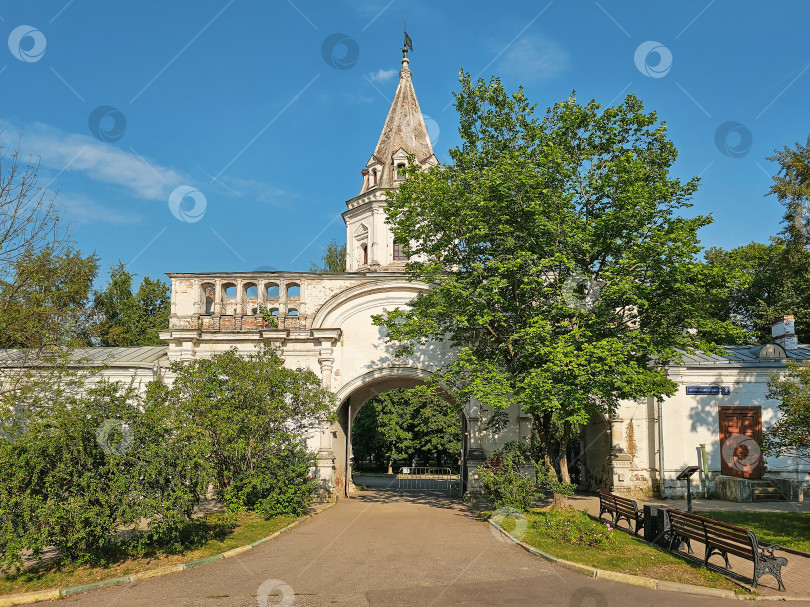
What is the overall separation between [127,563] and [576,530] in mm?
8240

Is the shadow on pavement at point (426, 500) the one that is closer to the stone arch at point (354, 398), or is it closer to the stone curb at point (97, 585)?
the stone arch at point (354, 398)

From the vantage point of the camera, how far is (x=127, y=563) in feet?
35.3

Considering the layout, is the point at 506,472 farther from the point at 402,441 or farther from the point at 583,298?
the point at 402,441

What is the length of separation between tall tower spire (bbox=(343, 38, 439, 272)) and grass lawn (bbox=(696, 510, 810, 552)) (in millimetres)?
14160

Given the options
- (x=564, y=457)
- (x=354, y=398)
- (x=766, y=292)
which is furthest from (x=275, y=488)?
(x=766, y=292)

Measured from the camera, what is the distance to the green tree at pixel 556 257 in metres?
14.9

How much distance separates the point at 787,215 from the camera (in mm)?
26906

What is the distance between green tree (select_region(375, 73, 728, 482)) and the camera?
14875 millimetres

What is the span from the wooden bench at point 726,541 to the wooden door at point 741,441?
37.3 ft

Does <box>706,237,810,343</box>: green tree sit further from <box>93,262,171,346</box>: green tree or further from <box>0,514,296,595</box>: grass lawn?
<box>93,262,171,346</box>: green tree

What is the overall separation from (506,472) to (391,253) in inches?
461

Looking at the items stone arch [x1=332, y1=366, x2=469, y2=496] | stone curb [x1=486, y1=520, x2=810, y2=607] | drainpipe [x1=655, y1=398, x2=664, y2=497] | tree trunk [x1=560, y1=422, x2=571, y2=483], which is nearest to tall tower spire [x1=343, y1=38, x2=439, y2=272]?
stone arch [x1=332, y1=366, x2=469, y2=496]

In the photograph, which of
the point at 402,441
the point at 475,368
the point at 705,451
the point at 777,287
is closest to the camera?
the point at 475,368

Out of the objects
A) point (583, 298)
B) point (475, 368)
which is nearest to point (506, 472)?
point (475, 368)
